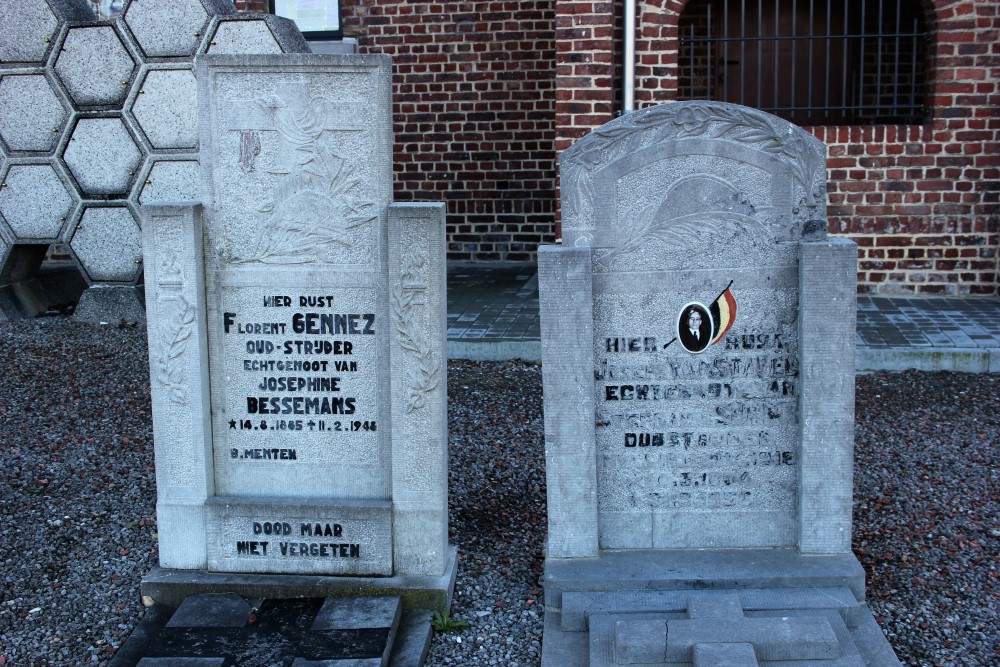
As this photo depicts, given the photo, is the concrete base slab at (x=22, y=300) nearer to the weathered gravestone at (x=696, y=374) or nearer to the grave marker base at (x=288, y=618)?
the grave marker base at (x=288, y=618)

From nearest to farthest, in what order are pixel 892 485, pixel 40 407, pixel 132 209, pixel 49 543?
pixel 49 543
pixel 892 485
pixel 40 407
pixel 132 209

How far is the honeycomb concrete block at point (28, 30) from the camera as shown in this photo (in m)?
8.14

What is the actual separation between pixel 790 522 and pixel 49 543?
9.79ft

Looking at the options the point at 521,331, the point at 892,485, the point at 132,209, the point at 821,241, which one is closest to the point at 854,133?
the point at 521,331

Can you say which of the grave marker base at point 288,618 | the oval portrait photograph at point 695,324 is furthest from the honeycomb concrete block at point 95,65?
the oval portrait photograph at point 695,324

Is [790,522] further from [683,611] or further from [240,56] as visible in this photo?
[240,56]

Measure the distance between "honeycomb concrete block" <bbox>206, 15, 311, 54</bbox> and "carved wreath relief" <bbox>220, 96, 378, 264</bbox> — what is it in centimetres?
465

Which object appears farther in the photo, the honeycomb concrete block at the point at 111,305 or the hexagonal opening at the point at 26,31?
the honeycomb concrete block at the point at 111,305

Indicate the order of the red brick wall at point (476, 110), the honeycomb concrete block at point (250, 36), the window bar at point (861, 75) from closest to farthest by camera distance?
the honeycomb concrete block at point (250, 36) → the window bar at point (861, 75) → the red brick wall at point (476, 110)

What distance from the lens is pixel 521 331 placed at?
7.38 meters

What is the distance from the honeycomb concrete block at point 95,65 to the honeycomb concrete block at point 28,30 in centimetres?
15

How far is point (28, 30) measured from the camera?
816 centimetres

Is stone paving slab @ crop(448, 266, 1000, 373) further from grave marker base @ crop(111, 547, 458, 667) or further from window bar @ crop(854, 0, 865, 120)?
grave marker base @ crop(111, 547, 458, 667)

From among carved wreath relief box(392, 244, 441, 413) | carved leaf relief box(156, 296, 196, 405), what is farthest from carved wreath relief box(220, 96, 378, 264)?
carved leaf relief box(156, 296, 196, 405)
